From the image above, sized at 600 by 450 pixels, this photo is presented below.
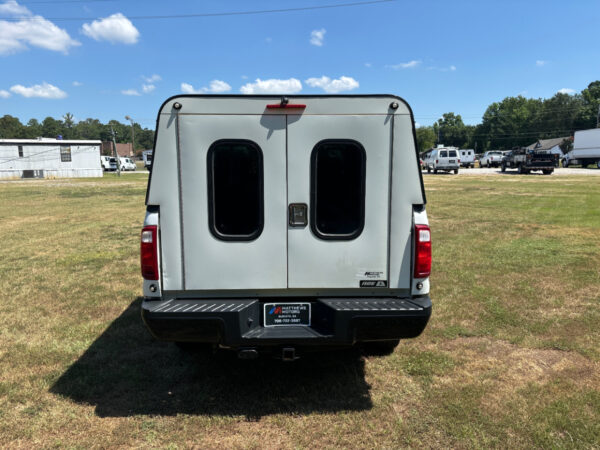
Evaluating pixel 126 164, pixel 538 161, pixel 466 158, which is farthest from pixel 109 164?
pixel 538 161

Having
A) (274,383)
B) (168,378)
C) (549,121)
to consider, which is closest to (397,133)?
(274,383)

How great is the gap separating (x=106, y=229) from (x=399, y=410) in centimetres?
1034

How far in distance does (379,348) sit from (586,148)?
5253cm

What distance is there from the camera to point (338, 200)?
127 inches

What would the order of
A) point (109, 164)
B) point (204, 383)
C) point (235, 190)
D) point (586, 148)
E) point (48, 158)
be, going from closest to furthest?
point (235, 190)
point (204, 383)
point (48, 158)
point (586, 148)
point (109, 164)

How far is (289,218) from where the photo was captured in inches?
126

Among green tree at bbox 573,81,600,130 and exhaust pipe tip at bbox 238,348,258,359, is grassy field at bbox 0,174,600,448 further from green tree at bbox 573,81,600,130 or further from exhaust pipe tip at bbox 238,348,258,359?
green tree at bbox 573,81,600,130

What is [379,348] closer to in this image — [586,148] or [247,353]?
[247,353]

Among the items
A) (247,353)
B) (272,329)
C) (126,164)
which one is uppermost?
(126,164)

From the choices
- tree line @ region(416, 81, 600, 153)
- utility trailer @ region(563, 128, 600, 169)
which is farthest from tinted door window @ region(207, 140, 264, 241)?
tree line @ region(416, 81, 600, 153)

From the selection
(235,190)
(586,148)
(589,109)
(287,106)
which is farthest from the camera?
(589,109)

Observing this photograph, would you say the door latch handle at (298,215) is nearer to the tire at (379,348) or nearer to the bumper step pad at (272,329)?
the bumper step pad at (272,329)

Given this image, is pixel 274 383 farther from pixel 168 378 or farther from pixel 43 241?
pixel 43 241

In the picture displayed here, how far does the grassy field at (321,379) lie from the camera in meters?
3.01
